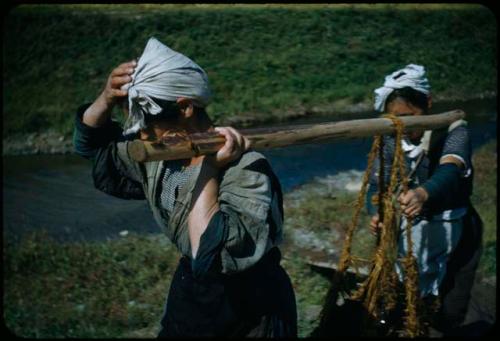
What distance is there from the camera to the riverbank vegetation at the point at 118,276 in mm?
4172

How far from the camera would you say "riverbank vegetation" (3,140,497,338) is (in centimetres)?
417

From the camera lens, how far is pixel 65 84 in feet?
47.0

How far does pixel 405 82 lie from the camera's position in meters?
3.32

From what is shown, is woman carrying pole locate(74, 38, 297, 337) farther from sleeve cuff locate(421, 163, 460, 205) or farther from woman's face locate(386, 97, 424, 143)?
woman's face locate(386, 97, 424, 143)

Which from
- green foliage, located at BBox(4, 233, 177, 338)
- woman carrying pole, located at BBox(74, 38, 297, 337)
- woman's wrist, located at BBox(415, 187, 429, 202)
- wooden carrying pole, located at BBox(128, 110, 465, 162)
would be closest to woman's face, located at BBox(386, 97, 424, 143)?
wooden carrying pole, located at BBox(128, 110, 465, 162)

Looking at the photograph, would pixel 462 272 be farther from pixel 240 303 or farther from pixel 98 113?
pixel 98 113

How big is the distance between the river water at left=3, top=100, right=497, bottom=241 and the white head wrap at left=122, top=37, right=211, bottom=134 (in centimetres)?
408

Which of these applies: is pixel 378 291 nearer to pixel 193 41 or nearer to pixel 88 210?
pixel 88 210

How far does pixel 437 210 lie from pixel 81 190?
→ 7.01m

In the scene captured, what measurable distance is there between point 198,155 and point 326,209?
4.98 metres

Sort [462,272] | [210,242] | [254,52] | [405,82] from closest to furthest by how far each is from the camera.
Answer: [210,242] < [405,82] < [462,272] < [254,52]

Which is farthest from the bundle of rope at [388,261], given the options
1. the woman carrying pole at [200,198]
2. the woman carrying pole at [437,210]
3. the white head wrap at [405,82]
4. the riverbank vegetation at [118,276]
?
the woman carrying pole at [200,198]

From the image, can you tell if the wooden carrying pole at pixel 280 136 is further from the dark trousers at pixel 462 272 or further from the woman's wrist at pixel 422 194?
the dark trousers at pixel 462 272

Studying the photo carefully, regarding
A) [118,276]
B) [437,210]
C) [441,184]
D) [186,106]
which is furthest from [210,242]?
[118,276]
